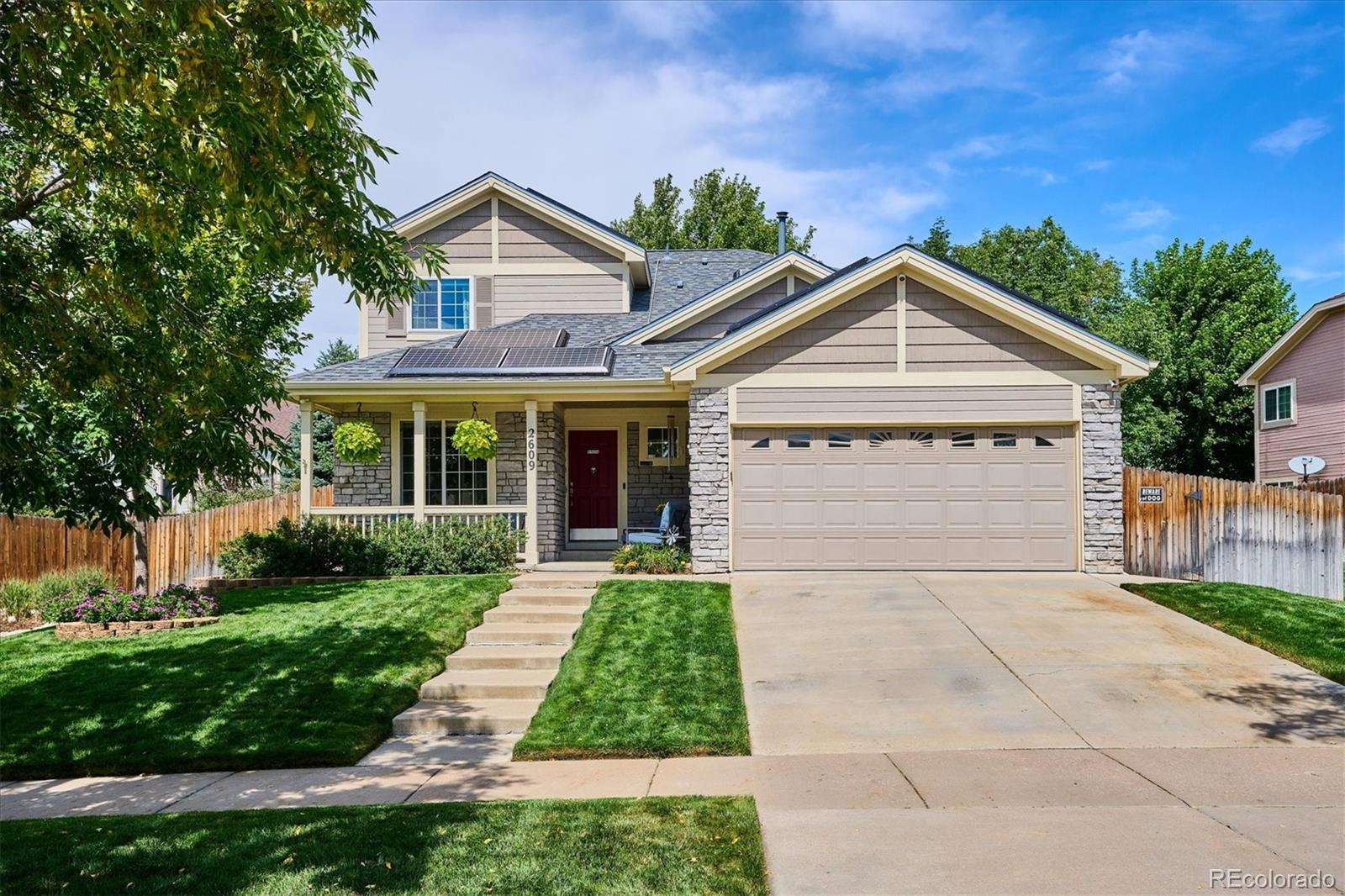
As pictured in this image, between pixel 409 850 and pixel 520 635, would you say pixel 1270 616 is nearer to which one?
pixel 520 635

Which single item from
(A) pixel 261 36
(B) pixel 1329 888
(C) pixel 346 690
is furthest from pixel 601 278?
(B) pixel 1329 888

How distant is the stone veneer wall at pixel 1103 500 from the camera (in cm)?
1340

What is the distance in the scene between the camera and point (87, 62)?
4.98 meters

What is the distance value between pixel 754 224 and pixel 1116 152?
75.1 feet

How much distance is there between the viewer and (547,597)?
12289 millimetres

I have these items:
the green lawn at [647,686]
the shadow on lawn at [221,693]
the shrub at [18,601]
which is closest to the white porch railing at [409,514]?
the shadow on lawn at [221,693]

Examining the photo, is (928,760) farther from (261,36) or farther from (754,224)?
(754,224)

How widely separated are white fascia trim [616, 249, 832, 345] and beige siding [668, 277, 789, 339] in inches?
3.8

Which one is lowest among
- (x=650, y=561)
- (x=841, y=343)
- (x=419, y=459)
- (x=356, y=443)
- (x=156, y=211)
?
(x=650, y=561)

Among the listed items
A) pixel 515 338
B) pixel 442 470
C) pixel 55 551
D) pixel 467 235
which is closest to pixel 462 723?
pixel 442 470

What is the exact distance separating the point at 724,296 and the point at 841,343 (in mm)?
4293

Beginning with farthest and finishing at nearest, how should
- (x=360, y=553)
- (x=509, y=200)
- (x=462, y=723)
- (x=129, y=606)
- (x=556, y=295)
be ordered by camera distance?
(x=556, y=295) → (x=509, y=200) → (x=360, y=553) → (x=129, y=606) → (x=462, y=723)

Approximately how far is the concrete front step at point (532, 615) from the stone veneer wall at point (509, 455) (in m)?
5.14

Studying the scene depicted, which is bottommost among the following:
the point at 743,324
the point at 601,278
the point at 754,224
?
the point at 743,324
